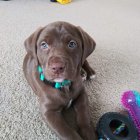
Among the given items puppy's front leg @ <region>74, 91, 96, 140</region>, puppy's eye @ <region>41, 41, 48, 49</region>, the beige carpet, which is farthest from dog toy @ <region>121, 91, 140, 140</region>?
puppy's eye @ <region>41, 41, 48, 49</region>

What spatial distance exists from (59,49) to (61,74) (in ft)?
0.39

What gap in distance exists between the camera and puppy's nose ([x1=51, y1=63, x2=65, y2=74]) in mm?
1135

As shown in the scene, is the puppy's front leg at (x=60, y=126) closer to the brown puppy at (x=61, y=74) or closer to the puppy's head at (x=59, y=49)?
→ the brown puppy at (x=61, y=74)

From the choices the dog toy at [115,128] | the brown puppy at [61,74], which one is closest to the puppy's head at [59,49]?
the brown puppy at [61,74]

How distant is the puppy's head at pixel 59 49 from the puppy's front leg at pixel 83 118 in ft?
0.51

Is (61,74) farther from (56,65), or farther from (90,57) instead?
(90,57)

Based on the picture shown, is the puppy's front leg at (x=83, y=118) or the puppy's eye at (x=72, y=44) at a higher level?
the puppy's eye at (x=72, y=44)

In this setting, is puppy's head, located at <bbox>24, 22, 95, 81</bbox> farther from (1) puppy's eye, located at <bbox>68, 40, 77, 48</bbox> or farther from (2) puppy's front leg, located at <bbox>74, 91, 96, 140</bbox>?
(2) puppy's front leg, located at <bbox>74, 91, 96, 140</bbox>

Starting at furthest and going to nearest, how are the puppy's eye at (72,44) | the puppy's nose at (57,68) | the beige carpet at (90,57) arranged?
the beige carpet at (90,57) < the puppy's eye at (72,44) < the puppy's nose at (57,68)

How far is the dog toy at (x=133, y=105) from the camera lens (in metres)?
1.34

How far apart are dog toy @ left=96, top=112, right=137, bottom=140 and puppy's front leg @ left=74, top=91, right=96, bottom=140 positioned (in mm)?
44

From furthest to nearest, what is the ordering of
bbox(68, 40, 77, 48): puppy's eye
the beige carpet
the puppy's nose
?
the beige carpet → bbox(68, 40, 77, 48): puppy's eye → the puppy's nose

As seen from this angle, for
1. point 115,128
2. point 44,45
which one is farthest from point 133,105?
point 44,45

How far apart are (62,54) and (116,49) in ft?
3.44
